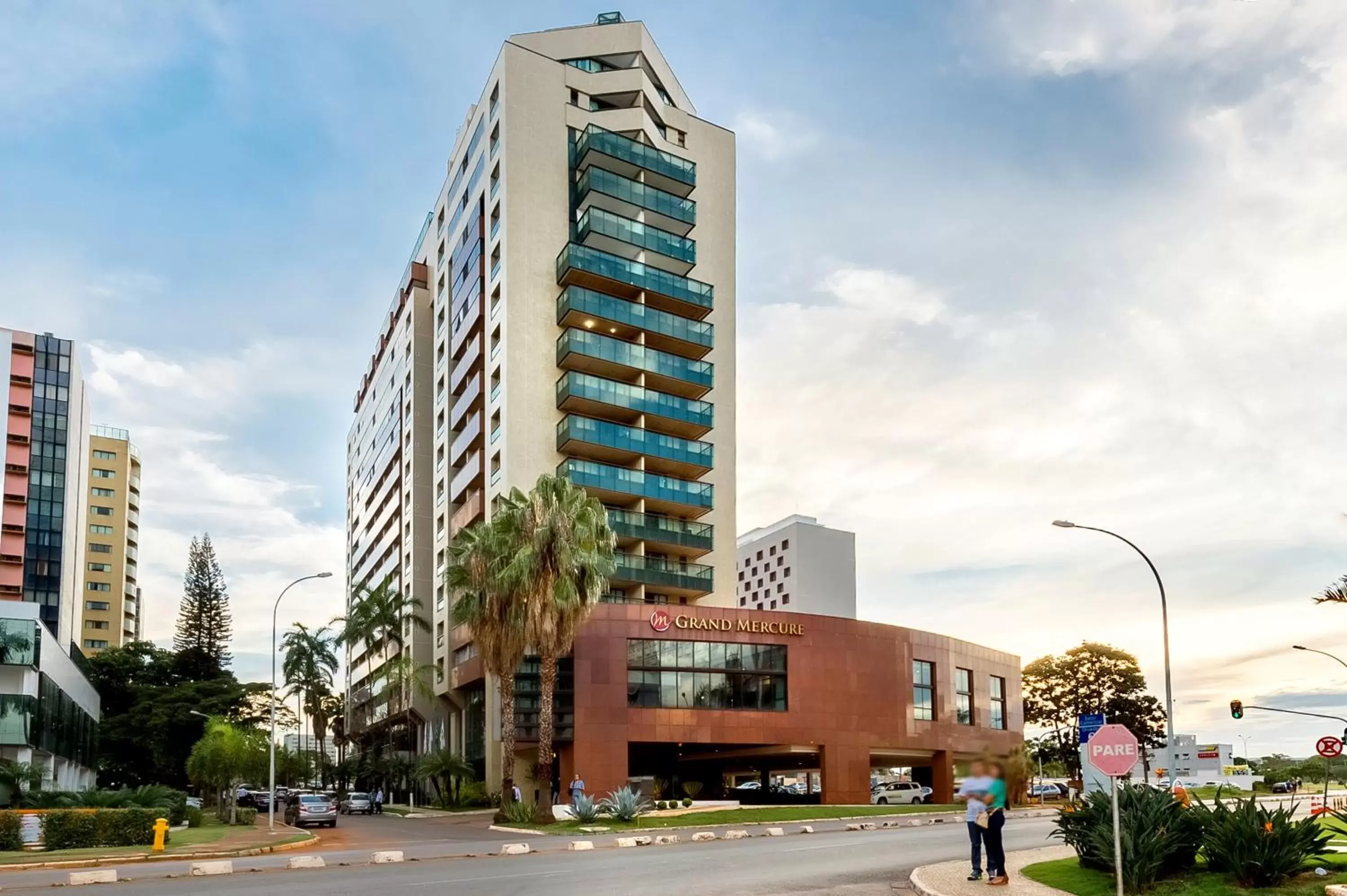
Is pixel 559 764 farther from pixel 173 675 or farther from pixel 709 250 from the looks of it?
pixel 173 675

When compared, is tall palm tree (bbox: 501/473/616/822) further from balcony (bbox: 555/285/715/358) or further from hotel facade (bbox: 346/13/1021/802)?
balcony (bbox: 555/285/715/358)

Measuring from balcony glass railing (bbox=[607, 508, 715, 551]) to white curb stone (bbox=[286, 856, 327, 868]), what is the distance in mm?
37437

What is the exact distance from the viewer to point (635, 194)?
70.5 meters

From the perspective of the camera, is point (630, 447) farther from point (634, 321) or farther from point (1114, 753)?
point (1114, 753)

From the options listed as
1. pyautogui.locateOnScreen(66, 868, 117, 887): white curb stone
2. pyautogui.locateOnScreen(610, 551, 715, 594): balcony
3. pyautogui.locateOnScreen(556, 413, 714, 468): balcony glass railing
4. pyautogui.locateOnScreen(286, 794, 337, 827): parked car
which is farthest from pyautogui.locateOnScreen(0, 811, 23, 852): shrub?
pyautogui.locateOnScreen(556, 413, 714, 468): balcony glass railing

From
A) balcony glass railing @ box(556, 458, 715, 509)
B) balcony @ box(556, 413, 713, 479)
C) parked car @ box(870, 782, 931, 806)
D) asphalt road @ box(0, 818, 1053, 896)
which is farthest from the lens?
balcony @ box(556, 413, 713, 479)

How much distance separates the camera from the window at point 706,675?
184 ft

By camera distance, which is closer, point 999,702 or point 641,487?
point 641,487

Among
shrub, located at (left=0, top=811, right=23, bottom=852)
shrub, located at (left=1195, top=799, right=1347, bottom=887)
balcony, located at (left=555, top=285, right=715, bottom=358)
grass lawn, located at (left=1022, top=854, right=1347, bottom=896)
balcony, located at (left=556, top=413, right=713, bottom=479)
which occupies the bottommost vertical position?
shrub, located at (left=0, top=811, right=23, bottom=852)

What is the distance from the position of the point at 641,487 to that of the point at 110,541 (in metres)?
110

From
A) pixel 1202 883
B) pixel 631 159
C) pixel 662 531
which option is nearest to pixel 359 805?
pixel 662 531

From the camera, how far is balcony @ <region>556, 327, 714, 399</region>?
66438mm

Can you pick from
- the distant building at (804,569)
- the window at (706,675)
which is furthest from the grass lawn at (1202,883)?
the distant building at (804,569)

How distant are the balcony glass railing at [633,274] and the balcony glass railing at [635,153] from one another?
5.90 meters
